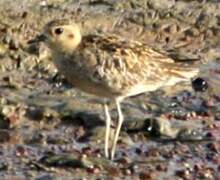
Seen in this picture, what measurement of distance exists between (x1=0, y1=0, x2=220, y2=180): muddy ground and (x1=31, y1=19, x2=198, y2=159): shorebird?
0.42 metres

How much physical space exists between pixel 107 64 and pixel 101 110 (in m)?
1.43

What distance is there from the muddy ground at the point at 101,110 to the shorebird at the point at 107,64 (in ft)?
1.39

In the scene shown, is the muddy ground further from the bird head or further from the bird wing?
the bird head

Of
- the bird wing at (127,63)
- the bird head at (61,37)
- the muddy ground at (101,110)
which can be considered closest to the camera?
the muddy ground at (101,110)

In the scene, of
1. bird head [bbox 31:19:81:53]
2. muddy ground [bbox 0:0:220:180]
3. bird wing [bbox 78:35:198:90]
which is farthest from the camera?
bird head [bbox 31:19:81:53]

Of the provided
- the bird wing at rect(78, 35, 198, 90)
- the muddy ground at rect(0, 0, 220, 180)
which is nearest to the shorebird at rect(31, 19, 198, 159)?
the bird wing at rect(78, 35, 198, 90)

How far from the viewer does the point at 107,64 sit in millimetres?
10352

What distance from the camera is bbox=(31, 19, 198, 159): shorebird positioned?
1034cm

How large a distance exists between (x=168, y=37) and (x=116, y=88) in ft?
12.2

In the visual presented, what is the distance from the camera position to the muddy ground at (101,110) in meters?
10.2

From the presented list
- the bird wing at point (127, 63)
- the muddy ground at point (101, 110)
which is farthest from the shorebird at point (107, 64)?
the muddy ground at point (101, 110)

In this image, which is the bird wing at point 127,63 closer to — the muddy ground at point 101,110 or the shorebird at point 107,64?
the shorebird at point 107,64

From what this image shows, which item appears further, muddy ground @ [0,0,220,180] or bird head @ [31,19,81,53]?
bird head @ [31,19,81,53]

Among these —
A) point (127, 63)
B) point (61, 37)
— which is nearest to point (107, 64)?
point (127, 63)
